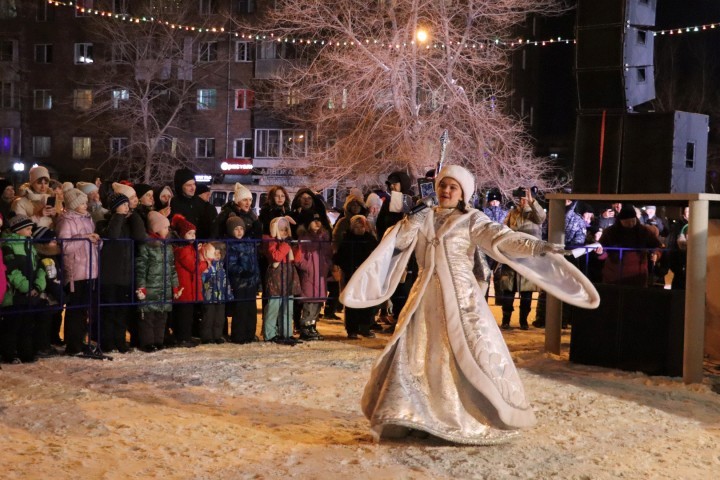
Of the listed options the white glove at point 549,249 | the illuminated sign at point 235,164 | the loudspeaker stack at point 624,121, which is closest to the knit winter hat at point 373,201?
the loudspeaker stack at point 624,121

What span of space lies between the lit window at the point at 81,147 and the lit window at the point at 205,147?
653 centimetres

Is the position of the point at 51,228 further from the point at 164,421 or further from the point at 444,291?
the point at 444,291

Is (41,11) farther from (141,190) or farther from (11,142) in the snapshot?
(141,190)

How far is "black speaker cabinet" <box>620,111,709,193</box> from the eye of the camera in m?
10.4

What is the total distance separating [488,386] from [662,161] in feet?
15.7

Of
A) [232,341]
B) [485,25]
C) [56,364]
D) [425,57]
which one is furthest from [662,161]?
[485,25]

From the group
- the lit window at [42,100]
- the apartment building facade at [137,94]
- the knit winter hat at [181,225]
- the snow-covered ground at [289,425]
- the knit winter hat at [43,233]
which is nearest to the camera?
the snow-covered ground at [289,425]

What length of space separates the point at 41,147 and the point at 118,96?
26.6 feet

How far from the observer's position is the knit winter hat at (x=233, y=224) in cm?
1233

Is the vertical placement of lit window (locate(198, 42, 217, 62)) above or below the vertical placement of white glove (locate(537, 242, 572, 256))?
above

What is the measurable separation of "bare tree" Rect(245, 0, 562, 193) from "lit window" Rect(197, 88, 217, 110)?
25.2 m

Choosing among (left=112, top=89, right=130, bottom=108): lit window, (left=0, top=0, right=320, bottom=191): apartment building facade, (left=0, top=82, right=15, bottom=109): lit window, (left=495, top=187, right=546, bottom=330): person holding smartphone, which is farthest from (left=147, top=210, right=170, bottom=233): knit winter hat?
(left=0, top=82, right=15, bottom=109): lit window

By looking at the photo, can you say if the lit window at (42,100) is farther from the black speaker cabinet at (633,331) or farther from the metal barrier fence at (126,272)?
the black speaker cabinet at (633,331)

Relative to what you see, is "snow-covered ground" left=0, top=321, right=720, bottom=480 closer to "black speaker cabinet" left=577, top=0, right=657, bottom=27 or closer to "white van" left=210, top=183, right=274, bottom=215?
"black speaker cabinet" left=577, top=0, right=657, bottom=27
